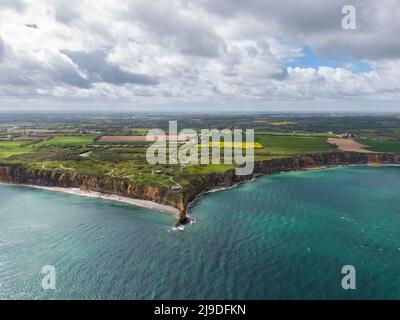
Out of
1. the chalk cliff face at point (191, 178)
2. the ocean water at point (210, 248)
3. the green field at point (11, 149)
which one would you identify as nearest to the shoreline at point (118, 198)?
the chalk cliff face at point (191, 178)

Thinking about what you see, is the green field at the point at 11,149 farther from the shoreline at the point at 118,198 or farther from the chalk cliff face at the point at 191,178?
the shoreline at the point at 118,198

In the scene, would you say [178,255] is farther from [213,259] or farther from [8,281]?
[8,281]

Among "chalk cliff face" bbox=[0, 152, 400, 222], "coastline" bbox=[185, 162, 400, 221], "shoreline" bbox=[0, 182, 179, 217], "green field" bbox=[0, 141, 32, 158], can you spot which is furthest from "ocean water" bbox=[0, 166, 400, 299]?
"green field" bbox=[0, 141, 32, 158]

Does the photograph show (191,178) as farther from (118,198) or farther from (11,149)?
(11,149)

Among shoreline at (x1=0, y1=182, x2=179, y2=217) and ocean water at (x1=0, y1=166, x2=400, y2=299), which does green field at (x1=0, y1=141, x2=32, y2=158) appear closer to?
shoreline at (x1=0, y1=182, x2=179, y2=217)

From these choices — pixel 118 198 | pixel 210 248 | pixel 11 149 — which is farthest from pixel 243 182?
pixel 11 149
